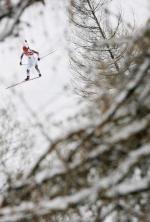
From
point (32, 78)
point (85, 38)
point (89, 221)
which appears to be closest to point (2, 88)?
point (32, 78)

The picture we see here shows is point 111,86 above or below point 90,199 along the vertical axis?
above

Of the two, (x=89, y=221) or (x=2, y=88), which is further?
(x=2, y=88)

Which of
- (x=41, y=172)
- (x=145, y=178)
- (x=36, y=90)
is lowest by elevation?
(x=145, y=178)

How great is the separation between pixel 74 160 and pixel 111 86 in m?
0.75

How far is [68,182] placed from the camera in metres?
4.75

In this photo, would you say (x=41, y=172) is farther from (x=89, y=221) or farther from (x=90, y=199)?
(x=89, y=221)

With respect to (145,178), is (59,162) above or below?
above

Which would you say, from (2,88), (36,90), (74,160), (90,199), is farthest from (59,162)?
(2,88)

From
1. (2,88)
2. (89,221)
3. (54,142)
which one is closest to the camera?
(54,142)

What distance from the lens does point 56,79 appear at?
32.0 meters

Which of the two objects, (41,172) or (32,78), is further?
(32,78)

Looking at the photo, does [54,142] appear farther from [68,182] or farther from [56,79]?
[56,79]

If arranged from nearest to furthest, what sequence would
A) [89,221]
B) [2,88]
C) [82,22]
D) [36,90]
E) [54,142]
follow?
1. [54,142]
2. [89,221]
3. [82,22]
4. [36,90]
5. [2,88]

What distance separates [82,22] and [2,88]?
52.4ft
